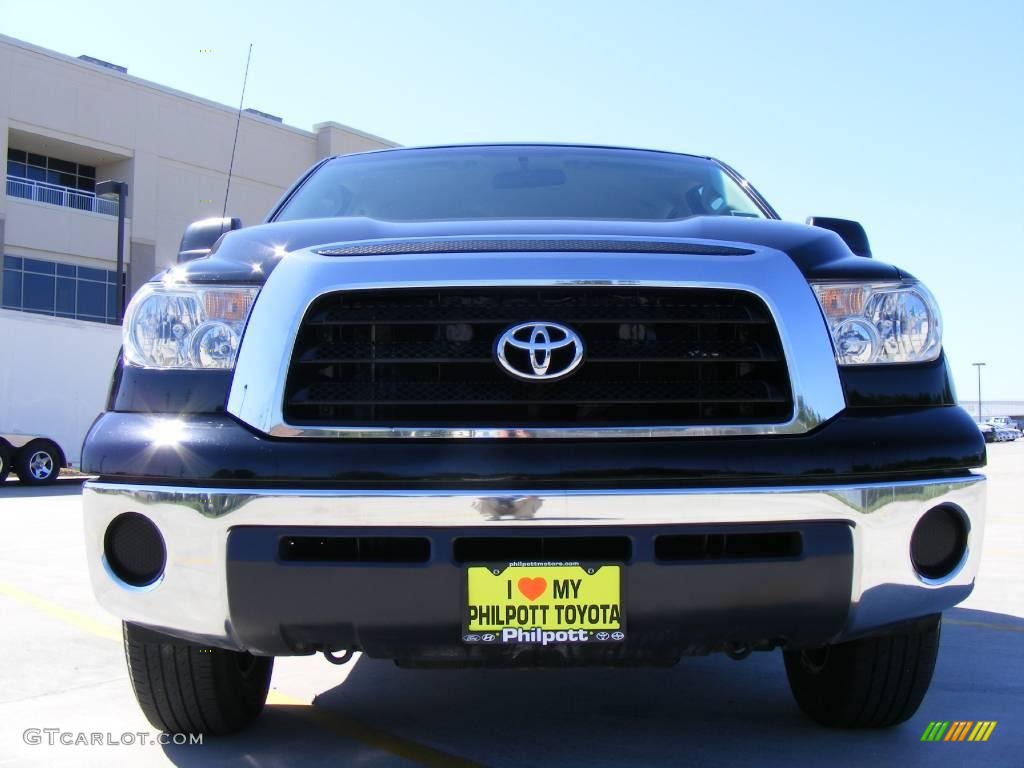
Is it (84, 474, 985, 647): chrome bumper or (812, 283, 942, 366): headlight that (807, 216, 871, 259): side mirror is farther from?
(84, 474, 985, 647): chrome bumper

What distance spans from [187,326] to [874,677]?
215 centimetres

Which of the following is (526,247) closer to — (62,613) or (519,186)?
(519,186)

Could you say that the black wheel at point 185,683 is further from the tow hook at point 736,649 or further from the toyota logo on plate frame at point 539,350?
the tow hook at point 736,649

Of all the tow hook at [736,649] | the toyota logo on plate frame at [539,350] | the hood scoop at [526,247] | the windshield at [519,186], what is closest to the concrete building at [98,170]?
the windshield at [519,186]

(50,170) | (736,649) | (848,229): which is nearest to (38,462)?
(848,229)

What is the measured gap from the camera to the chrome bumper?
2.28 meters

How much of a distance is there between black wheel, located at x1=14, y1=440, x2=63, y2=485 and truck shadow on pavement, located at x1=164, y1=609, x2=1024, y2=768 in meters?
14.6

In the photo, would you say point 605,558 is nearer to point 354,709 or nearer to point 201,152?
point 354,709

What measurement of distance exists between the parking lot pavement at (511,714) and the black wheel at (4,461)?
12982mm

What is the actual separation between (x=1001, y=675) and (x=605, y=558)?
2.27 metres

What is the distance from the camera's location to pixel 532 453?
7.64 feet

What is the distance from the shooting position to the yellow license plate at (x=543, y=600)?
2.29m

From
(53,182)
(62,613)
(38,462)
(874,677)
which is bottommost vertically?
(38,462)

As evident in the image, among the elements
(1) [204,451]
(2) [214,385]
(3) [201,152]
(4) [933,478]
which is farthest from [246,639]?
(3) [201,152]
